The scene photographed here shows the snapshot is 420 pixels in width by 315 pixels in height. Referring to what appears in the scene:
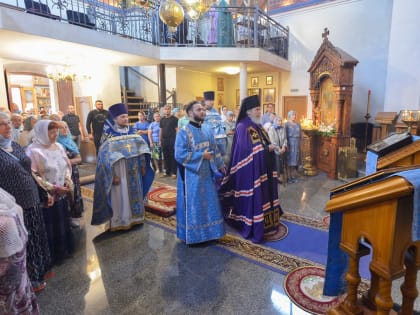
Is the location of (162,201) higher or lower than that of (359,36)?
lower

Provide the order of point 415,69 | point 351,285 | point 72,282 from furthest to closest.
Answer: point 415,69 < point 72,282 < point 351,285

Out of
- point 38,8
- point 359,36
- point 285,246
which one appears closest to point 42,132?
point 285,246

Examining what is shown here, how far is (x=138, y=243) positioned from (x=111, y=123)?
1.54 metres

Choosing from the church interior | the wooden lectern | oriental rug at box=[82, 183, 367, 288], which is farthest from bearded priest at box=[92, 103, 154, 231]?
the wooden lectern

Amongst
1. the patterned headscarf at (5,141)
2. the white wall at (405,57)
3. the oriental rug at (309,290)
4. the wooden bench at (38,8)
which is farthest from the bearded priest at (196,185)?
the white wall at (405,57)

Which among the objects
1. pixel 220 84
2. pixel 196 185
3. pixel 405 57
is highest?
pixel 405 57

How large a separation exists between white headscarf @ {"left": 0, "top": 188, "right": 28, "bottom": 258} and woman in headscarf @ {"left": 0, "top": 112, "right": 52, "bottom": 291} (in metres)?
0.62

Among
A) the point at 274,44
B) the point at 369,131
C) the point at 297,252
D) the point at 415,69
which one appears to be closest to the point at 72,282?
the point at 297,252

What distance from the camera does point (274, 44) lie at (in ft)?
33.4

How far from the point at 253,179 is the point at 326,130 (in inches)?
150

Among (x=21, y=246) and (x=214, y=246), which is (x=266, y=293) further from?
(x=21, y=246)

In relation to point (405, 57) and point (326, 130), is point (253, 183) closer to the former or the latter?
point (326, 130)

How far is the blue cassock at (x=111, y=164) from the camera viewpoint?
11.1ft

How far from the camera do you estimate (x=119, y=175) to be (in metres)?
3.51
